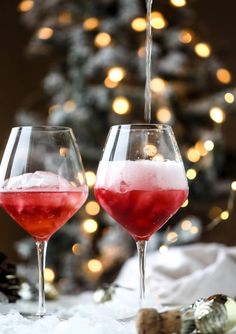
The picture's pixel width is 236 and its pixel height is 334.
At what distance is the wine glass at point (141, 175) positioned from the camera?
1.11m

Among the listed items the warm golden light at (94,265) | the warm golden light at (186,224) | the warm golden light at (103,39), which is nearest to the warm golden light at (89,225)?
the warm golden light at (94,265)

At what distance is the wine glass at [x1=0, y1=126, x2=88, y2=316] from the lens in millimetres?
1128

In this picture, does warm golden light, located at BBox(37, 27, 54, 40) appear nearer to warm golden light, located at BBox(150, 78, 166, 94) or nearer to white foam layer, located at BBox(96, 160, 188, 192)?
warm golden light, located at BBox(150, 78, 166, 94)

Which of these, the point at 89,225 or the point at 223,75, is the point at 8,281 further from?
the point at 223,75

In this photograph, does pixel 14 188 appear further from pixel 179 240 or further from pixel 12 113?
pixel 12 113

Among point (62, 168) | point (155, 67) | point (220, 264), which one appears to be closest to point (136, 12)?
point (155, 67)

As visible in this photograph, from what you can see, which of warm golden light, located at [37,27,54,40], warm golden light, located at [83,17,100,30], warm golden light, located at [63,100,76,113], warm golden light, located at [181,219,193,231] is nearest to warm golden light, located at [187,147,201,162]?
warm golden light, located at [181,219,193,231]

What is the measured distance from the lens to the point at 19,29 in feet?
13.3

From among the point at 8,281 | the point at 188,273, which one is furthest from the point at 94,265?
the point at 8,281

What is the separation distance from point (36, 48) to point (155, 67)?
56cm

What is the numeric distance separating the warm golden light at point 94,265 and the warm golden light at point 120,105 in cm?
68

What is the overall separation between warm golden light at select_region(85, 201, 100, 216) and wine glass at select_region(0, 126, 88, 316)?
2.20m

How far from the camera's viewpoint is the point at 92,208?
340 cm

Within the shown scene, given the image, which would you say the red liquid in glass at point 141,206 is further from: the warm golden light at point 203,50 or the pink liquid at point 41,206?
the warm golden light at point 203,50
